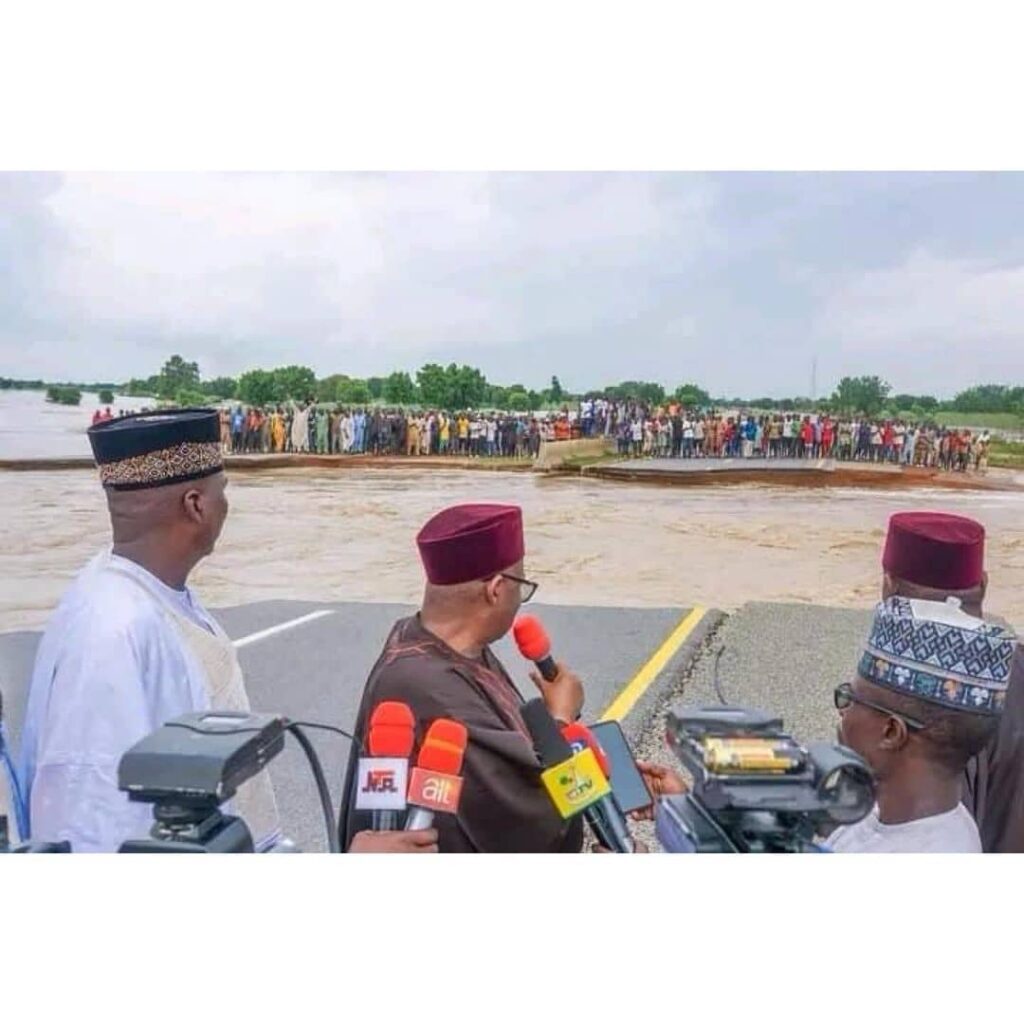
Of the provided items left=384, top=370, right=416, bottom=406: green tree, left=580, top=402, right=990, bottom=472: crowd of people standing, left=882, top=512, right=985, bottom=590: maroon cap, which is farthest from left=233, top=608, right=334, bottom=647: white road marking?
left=882, top=512, right=985, bottom=590: maroon cap

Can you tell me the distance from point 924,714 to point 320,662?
1334 millimetres

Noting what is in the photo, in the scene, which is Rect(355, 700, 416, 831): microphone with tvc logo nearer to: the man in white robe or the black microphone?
the man in white robe

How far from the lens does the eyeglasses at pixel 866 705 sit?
1.98m

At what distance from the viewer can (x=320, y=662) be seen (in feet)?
8.74

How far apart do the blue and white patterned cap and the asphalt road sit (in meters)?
0.84

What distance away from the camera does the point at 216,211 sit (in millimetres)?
2652

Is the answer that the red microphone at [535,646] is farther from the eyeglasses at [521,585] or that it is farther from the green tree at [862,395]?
the green tree at [862,395]

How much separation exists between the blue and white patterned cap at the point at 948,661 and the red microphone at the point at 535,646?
0.68 metres

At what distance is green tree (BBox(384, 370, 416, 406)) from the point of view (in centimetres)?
282

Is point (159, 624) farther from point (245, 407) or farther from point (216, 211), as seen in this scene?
point (216, 211)

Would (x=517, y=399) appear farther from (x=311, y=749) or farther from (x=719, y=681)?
(x=311, y=749)

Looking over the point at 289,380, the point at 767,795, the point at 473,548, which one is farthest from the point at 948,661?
the point at 289,380

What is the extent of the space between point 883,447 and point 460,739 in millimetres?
1307

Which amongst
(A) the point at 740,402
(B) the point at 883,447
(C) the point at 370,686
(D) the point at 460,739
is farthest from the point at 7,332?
(B) the point at 883,447
